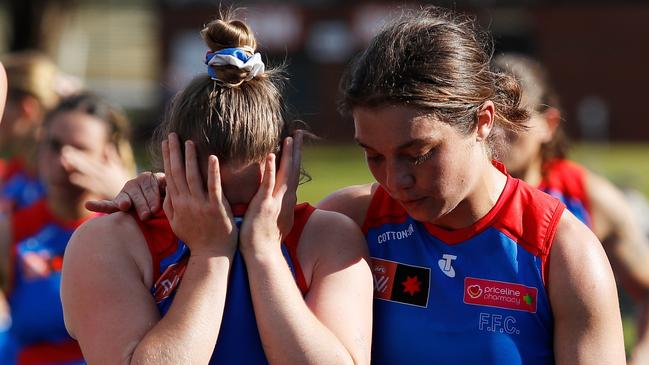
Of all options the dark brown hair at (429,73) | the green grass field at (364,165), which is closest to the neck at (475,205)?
the dark brown hair at (429,73)

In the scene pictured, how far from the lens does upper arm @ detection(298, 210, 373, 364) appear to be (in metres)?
2.40

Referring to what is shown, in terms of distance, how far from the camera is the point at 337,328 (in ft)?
7.81

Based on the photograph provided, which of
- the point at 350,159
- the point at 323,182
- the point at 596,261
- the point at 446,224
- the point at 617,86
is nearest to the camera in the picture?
the point at 596,261

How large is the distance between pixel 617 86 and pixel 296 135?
87.0ft

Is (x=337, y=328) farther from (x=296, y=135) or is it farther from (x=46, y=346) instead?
(x=46, y=346)

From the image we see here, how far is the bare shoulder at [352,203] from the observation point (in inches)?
112

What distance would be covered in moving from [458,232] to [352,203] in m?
0.35

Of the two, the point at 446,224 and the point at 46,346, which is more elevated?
the point at 446,224

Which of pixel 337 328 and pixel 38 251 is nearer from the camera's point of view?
pixel 337 328

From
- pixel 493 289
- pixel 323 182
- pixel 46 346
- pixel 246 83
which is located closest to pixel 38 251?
pixel 46 346

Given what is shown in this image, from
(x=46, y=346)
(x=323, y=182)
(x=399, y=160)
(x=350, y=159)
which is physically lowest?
(x=350, y=159)

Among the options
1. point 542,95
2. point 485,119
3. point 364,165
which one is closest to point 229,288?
point 485,119

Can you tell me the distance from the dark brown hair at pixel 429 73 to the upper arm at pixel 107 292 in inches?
27.4

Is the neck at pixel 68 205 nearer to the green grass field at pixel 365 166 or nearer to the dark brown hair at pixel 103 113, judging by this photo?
the dark brown hair at pixel 103 113
